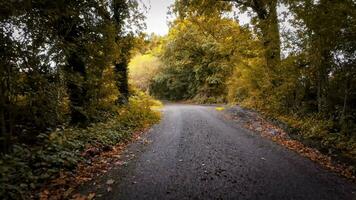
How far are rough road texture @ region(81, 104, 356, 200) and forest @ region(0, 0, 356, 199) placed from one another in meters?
1.22

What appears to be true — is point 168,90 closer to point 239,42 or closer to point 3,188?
point 239,42

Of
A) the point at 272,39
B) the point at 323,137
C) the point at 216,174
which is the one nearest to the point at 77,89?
the point at 216,174

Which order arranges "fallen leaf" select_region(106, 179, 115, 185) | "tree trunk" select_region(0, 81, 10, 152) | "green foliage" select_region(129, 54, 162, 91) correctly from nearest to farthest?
"fallen leaf" select_region(106, 179, 115, 185) → "tree trunk" select_region(0, 81, 10, 152) → "green foliage" select_region(129, 54, 162, 91)

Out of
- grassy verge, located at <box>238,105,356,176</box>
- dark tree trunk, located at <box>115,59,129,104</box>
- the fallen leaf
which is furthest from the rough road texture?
dark tree trunk, located at <box>115,59,129,104</box>

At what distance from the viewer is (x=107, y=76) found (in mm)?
11734

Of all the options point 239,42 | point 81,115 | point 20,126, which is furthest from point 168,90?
point 20,126

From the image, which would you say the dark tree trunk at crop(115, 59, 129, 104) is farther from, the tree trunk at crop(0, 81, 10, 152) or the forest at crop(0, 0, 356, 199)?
the tree trunk at crop(0, 81, 10, 152)

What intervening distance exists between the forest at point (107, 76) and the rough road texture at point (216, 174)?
1215 millimetres

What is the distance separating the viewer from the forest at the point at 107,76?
648cm

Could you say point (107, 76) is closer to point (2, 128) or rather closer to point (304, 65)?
point (2, 128)

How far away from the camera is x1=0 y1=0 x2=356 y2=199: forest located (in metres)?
6.48

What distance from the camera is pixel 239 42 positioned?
17312mm

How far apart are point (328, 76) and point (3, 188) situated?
32.4 ft

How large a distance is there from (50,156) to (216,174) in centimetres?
350
